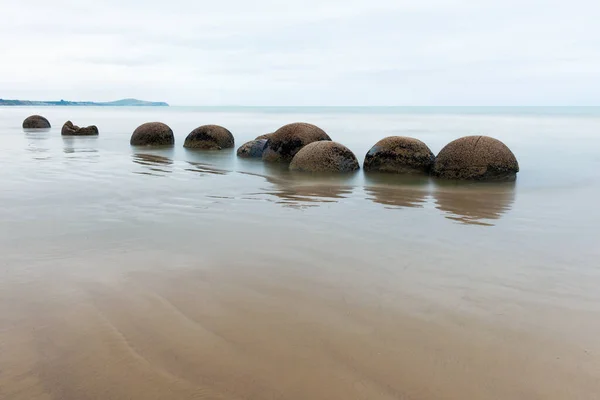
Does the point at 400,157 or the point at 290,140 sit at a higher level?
the point at 290,140

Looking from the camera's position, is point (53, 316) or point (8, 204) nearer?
point (53, 316)

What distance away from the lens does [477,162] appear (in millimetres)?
10891

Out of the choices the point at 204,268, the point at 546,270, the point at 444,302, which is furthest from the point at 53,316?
the point at 546,270

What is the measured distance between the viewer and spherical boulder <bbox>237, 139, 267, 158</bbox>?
15.6m

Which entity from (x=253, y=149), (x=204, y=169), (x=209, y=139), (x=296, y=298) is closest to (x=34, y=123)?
(x=209, y=139)

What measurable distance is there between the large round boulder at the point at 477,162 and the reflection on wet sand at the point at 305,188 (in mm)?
2230

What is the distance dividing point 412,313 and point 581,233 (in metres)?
3.88

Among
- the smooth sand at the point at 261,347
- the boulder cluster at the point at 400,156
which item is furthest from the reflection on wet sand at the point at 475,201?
the smooth sand at the point at 261,347

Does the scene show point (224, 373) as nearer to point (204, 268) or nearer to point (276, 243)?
point (204, 268)

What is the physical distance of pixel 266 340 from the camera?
3320mm

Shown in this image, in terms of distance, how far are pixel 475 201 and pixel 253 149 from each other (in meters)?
8.64

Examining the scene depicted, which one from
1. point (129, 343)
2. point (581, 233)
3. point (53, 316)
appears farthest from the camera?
point (581, 233)

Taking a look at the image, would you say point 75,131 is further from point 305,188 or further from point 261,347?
point 261,347

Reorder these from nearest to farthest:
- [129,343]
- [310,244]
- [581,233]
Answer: [129,343] < [310,244] < [581,233]
